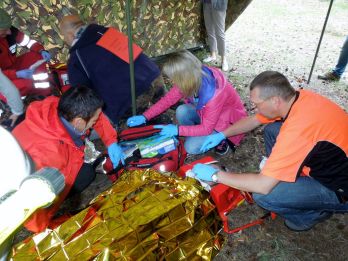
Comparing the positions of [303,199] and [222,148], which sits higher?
[303,199]

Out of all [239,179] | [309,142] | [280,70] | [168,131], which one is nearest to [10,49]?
[168,131]

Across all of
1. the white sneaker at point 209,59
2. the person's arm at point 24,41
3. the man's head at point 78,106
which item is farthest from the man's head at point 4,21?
the white sneaker at point 209,59

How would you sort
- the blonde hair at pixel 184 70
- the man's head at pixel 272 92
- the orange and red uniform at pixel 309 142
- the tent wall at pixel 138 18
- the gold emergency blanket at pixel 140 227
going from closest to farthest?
the gold emergency blanket at pixel 140 227 < the orange and red uniform at pixel 309 142 < the man's head at pixel 272 92 < the blonde hair at pixel 184 70 < the tent wall at pixel 138 18

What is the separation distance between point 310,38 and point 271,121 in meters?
5.22

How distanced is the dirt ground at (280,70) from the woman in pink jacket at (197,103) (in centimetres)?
42

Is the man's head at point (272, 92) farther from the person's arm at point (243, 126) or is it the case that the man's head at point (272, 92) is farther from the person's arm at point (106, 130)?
the person's arm at point (106, 130)

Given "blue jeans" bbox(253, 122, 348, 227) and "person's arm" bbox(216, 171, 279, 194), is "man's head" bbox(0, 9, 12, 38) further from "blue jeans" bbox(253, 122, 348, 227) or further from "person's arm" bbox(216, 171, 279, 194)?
"blue jeans" bbox(253, 122, 348, 227)

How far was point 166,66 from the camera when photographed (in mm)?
2584

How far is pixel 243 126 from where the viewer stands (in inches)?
110

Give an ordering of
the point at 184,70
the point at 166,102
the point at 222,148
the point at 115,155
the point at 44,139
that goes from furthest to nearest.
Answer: the point at 222,148 → the point at 166,102 → the point at 115,155 → the point at 184,70 → the point at 44,139

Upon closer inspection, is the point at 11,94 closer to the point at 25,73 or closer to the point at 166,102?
the point at 25,73

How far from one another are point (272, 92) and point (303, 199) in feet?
2.59

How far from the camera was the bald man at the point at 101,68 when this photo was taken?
2.79m

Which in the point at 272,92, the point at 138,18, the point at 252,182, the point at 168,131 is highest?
the point at 272,92
